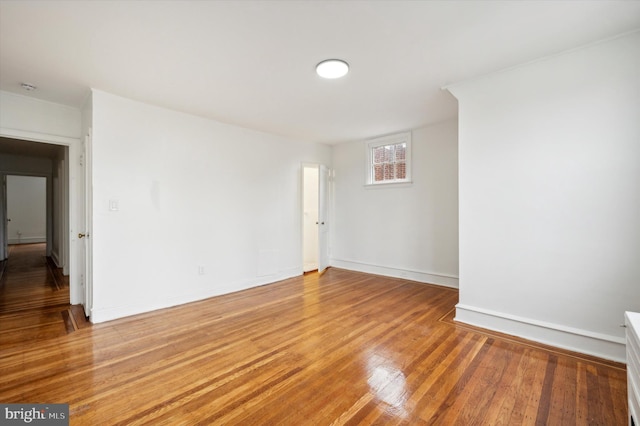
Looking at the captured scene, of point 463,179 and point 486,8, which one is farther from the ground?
point 486,8

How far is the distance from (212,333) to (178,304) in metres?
1.19

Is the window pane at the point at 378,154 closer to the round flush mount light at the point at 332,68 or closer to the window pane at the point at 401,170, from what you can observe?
the window pane at the point at 401,170

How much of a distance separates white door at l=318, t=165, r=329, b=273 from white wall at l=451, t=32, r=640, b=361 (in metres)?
3.04

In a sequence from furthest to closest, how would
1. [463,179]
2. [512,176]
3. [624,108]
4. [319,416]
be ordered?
[463,179] < [512,176] < [624,108] < [319,416]

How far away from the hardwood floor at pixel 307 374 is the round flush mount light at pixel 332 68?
254 cm

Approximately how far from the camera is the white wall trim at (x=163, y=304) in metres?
3.14

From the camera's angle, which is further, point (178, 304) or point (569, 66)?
point (178, 304)

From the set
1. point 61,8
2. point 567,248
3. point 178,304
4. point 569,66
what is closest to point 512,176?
point 567,248

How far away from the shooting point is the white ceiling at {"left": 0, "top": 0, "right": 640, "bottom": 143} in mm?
1882

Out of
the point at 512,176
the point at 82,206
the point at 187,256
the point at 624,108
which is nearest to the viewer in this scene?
the point at 624,108

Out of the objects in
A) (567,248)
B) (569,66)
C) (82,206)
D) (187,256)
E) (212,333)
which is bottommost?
(212,333)

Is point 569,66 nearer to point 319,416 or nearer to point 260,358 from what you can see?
point 319,416

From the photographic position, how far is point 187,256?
152 inches

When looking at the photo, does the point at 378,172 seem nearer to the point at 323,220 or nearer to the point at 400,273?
the point at 323,220
